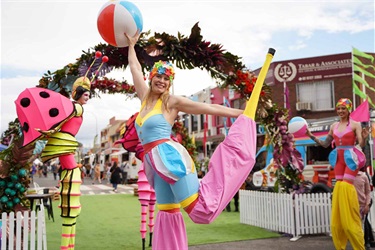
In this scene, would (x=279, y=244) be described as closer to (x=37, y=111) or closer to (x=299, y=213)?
(x=299, y=213)

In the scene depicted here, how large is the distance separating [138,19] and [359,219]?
4136 millimetres

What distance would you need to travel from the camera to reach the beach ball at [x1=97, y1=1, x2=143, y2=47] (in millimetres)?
4195

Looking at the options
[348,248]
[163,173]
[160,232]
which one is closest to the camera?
[163,173]

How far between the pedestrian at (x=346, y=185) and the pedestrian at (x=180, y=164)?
3.04 meters

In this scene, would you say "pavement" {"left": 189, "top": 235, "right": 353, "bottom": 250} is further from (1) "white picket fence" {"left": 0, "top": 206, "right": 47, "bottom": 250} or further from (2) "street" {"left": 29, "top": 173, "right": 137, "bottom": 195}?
(2) "street" {"left": 29, "top": 173, "right": 137, "bottom": 195}

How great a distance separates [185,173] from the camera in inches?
121

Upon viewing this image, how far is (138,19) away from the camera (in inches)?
170

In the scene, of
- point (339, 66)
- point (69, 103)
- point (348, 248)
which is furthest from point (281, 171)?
point (339, 66)

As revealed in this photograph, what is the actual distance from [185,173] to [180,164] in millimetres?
80

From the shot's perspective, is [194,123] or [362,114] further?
[194,123]

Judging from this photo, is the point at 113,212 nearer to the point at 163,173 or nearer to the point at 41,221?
the point at 41,221

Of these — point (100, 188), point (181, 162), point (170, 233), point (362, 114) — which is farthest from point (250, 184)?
point (100, 188)

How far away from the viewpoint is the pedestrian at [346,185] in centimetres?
557

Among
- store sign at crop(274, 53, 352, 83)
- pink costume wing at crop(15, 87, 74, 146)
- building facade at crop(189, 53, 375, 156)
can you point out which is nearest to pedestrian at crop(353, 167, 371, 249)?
pink costume wing at crop(15, 87, 74, 146)
